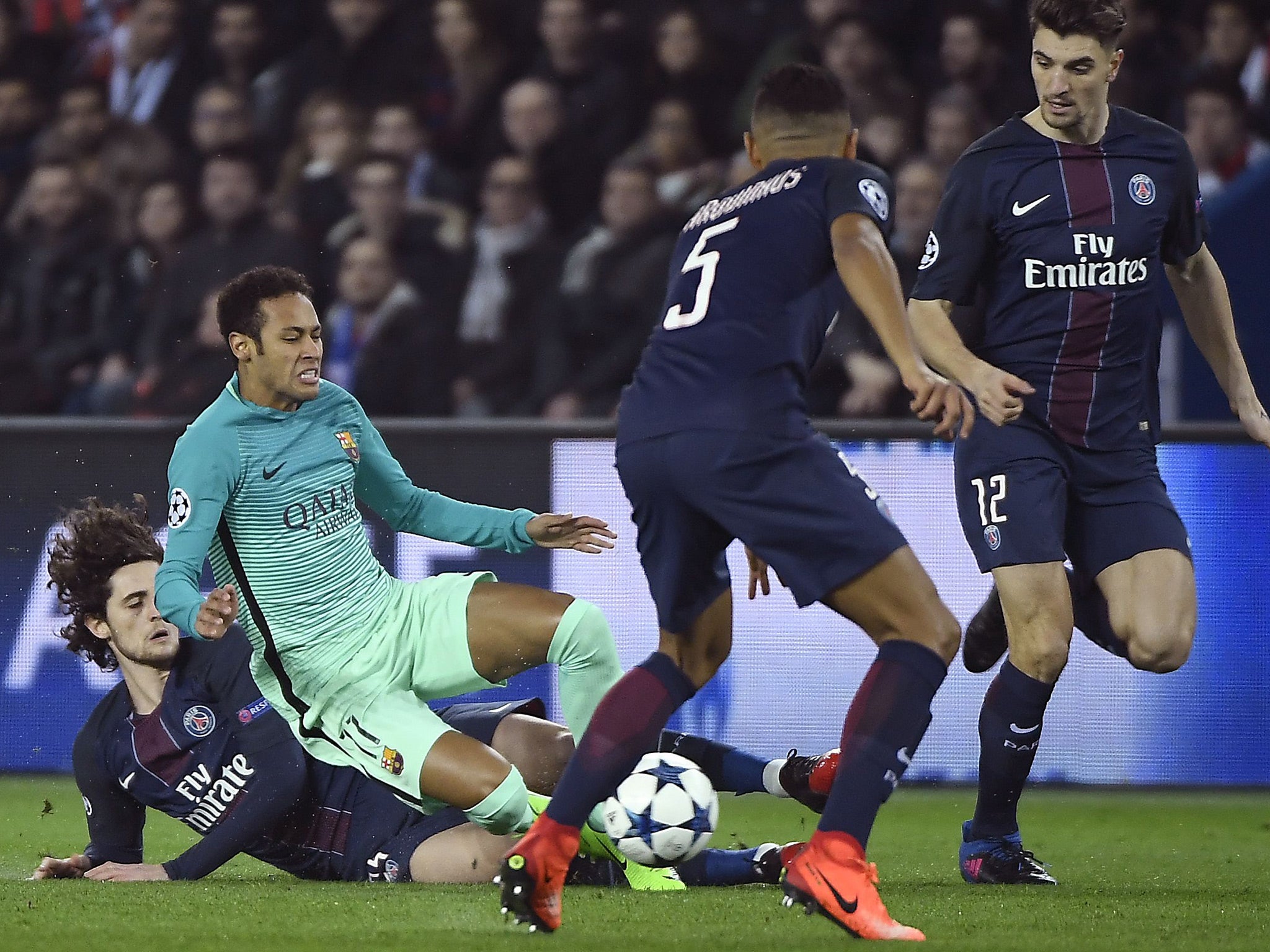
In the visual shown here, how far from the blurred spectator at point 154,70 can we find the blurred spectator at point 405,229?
3.46ft

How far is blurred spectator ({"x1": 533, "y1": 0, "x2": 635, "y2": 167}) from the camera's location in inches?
334

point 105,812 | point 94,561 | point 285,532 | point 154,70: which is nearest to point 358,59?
point 154,70

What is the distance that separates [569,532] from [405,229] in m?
4.44

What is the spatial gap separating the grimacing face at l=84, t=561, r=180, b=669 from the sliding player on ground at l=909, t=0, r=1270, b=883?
2.00 m

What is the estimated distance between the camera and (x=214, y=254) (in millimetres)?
8164

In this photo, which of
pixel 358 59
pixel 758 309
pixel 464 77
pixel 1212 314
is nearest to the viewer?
pixel 758 309

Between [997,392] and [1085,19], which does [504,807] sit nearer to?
[997,392]

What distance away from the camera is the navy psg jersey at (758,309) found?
3188 millimetres

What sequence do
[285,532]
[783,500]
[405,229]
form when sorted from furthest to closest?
[405,229] < [285,532] < [783,500]

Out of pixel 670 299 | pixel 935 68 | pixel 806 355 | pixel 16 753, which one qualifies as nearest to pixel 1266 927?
pixel 806 355

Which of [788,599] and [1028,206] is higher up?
[1028,206]

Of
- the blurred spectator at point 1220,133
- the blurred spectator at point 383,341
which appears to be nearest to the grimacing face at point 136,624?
the blurred spectator at point 383,341

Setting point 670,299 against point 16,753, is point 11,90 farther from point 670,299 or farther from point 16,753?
point 670,299

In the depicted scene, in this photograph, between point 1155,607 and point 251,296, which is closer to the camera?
point 1155,607
